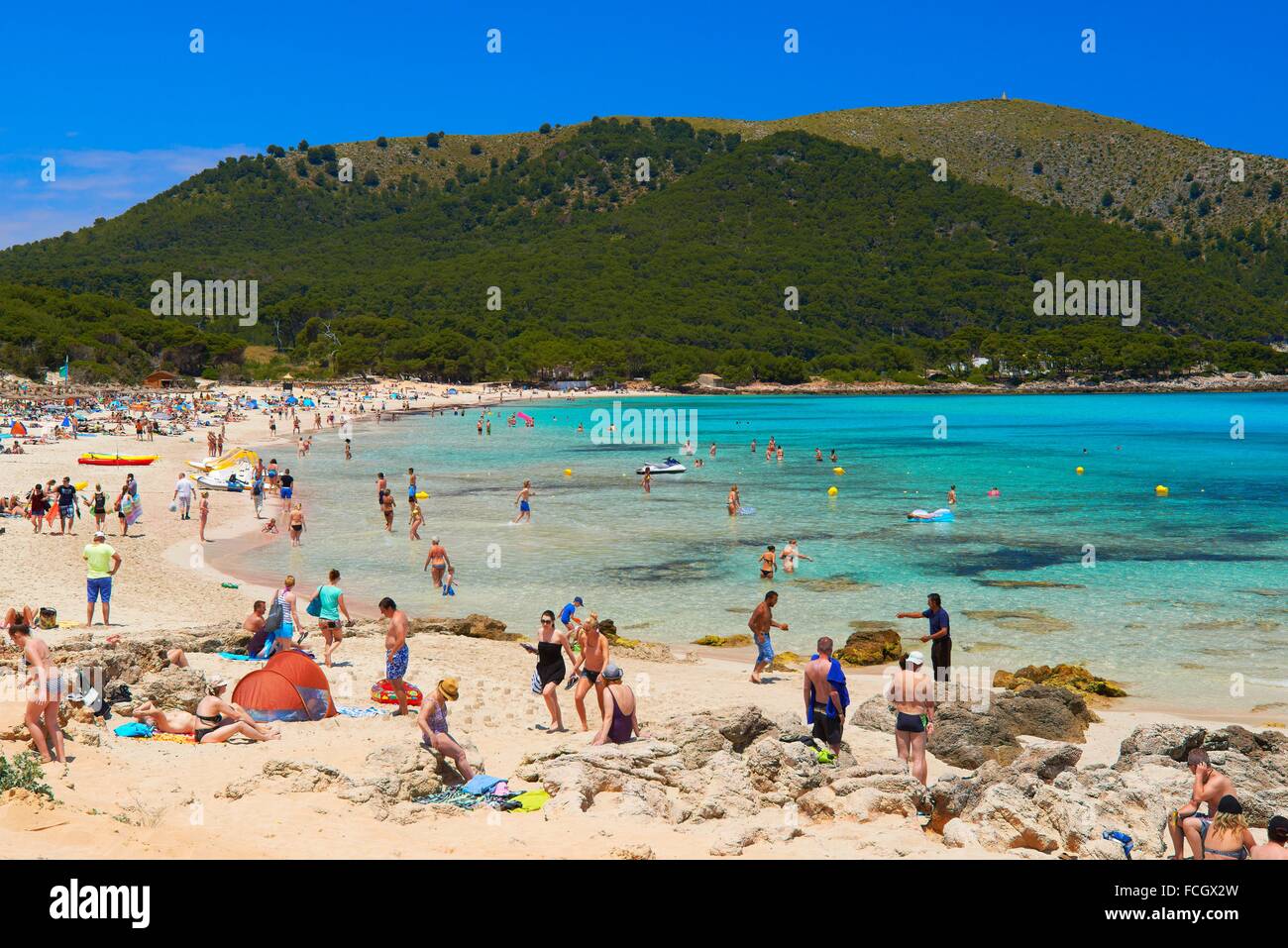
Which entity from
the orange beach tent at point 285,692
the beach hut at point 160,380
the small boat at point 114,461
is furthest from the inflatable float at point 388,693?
the beach hut at point 160,380

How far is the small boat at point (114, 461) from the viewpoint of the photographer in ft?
127

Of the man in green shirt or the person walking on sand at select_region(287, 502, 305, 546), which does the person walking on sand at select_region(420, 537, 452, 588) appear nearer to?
the person walking on sand at select_region(287, 502, 305, 546)

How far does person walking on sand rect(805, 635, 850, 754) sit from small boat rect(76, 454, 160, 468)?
3545 centimetres

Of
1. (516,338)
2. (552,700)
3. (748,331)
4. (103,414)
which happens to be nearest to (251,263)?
(516,338)

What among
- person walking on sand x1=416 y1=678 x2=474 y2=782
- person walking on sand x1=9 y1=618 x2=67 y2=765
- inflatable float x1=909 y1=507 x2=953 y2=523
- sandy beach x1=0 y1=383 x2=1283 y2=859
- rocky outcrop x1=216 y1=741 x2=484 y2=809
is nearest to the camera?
sandy beach x1=0 y1=383 x2=1283 y2=859

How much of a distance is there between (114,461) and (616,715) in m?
34.8

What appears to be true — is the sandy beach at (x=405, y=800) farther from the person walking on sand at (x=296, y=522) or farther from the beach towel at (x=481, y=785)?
the person walking on sand at (x=296, y=522)

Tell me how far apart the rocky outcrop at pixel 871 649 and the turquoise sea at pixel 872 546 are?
0.88 m

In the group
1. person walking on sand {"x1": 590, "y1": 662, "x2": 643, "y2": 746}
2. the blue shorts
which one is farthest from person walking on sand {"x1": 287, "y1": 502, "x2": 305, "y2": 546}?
person walking on sand {"x1": 590, "y1": 662, "x2": 643, "y2": 746}

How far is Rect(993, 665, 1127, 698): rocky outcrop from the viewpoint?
1418 cm

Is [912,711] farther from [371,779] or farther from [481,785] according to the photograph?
[371,779]

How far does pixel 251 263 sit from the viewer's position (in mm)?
171625

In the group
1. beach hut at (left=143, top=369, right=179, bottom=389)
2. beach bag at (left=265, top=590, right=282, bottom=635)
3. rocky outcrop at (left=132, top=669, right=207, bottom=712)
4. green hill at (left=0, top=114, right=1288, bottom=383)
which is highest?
green hill at (left=0, top=114, right=1288, bottom=383)

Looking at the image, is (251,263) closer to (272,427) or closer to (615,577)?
(272,427)
